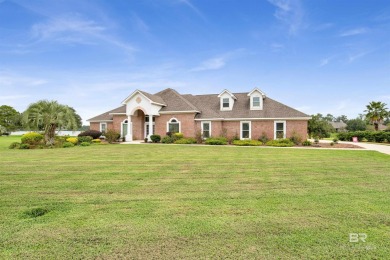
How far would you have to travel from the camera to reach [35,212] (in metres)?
4.50

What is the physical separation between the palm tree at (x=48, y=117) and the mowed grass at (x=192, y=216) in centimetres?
1614

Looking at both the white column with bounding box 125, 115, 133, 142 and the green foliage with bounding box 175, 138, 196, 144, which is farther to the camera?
the white column with bounding box 125, 115, 133, 142

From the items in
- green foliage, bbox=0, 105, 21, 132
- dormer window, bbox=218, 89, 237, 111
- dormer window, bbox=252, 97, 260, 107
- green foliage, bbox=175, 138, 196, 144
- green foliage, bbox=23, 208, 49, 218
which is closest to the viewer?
green foliage, bbox=23, 208, 49, 218

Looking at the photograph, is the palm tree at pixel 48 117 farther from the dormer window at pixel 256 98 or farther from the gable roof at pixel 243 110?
the dormer window at pixel 256 98

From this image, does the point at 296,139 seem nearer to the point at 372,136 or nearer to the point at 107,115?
the point at 372,136

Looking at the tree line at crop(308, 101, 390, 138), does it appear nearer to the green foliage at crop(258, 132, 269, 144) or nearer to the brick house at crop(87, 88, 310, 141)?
the brick house at crop(87, 88, 310, 141)

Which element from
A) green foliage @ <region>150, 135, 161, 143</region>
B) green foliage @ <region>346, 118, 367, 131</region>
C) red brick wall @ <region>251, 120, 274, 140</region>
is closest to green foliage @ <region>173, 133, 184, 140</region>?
green foliage @ <region>150, 135, 161, 143</region>

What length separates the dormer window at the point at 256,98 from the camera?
2758 centimetres

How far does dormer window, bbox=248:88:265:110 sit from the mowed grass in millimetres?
20328

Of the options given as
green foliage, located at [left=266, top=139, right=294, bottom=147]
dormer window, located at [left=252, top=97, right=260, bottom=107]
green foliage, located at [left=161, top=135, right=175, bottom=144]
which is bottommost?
green foliage, located at [left=266, top=139, right=294, bottom=147]

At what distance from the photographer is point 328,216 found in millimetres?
4375

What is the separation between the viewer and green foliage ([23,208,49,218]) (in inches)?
173

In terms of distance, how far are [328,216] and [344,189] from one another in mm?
2511

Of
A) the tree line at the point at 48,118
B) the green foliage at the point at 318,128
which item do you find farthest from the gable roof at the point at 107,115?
the green foliage at the point at 318,128
